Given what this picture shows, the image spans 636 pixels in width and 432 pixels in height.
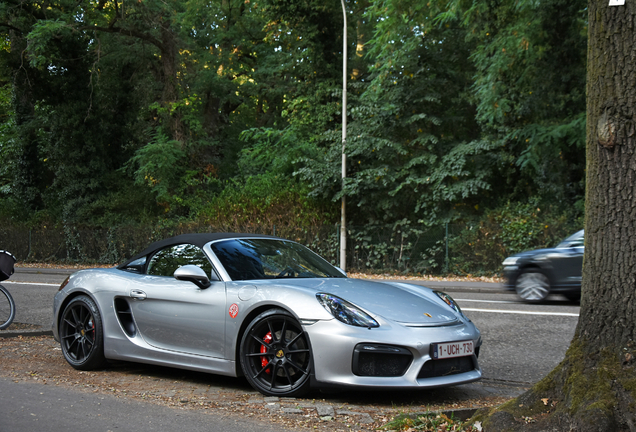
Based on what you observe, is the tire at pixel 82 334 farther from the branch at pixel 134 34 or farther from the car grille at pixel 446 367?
the branch at pixel 134 34

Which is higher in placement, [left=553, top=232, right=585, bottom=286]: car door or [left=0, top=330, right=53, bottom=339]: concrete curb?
[left=553, top=232, right=585, bottom=286]: car door

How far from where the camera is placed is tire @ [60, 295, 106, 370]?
225 inches

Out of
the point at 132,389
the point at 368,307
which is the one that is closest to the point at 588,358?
the point at 368,307

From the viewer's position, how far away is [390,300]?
16.0 ft

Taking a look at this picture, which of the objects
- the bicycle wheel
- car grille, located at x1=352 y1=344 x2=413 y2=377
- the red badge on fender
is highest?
the red badge on fender

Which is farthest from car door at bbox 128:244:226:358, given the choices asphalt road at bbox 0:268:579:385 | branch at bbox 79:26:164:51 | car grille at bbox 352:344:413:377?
branch at bbox 79:26:164:51

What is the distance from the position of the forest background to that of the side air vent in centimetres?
1467

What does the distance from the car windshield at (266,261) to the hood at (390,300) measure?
30 centimetres

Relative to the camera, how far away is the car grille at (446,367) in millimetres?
4449

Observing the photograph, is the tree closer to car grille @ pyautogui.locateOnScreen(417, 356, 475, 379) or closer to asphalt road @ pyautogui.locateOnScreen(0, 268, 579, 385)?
car grille @ pyautogui.locateOnScreen(417, 356, 475, 379)

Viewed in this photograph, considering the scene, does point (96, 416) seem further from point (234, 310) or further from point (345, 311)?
point (345, 311)

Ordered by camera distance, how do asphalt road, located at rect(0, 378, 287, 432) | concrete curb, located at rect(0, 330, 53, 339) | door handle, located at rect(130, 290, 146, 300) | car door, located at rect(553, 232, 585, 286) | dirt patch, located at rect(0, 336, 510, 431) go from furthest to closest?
car door, located at rect(553, 232, 585, 286)
concrete curb, located at rect(0, 330, 53, 339)
door handle, located at rect(130, 290, 146, 300)
dirt patch, located at rect(0, 336, 510, 431)
asphalt road, located at rect(0, 378, 287, 432)

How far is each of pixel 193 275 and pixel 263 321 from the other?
761 mm

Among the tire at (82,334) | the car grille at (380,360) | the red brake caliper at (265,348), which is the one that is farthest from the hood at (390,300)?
the tire at (82,334)
